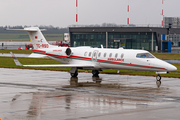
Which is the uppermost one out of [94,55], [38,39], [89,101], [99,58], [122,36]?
[122,36]

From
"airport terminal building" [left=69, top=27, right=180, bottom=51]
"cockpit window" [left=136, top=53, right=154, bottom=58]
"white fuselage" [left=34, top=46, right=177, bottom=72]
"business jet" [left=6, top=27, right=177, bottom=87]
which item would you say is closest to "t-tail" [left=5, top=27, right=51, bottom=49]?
"business jet" [left=6, top=27, right=177, bottom=87]

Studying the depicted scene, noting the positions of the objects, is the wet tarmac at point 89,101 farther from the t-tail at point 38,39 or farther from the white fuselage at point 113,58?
the t-tail at point 38,39

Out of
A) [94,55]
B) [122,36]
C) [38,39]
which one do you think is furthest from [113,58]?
[122,36]

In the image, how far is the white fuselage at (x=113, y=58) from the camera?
24688 millimetres

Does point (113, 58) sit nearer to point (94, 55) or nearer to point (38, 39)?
point (94, 55)

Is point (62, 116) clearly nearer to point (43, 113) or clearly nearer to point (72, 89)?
point (43, 113)

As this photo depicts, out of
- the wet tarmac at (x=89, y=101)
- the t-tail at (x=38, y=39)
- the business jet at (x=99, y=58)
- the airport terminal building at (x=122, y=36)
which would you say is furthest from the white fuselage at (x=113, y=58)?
the airport terminal building at (x=122, y=36)

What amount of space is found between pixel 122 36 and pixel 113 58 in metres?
60.7

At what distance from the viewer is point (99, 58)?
27.5m

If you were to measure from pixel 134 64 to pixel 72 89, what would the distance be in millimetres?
6822

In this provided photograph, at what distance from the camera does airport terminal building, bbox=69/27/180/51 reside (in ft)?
275

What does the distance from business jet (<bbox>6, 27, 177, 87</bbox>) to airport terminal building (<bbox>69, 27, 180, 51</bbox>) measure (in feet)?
180

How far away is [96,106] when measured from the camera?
14930 millimetres

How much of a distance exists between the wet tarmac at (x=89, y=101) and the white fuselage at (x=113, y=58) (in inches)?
70.6
